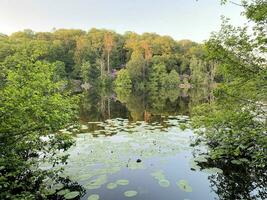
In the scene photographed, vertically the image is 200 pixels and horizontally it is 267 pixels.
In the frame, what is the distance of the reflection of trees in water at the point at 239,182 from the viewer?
874 centimetres

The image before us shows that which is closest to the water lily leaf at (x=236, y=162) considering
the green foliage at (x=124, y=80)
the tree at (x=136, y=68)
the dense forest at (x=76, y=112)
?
the dense forest at (x=76, y=112)

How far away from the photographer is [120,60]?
85625mm

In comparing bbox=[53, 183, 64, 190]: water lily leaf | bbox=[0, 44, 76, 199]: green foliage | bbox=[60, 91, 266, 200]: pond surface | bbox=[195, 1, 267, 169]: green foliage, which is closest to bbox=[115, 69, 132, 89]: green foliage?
bbox=[60, 91, 266, 200]: pond surface

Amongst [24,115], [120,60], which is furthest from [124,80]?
[24,115]

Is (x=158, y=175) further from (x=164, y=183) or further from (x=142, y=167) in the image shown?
(x=142, y=167)

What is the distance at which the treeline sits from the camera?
7031 centimetres

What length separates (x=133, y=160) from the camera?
12.0 meters

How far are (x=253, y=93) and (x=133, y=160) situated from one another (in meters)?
6.30

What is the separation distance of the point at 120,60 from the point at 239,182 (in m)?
77.9

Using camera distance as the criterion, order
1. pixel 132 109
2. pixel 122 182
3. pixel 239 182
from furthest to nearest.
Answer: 1. pixel 132 109
2. pixel 239 182
3. pixel 122 182

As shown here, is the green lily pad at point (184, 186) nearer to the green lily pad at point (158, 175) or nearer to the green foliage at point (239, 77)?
the green lily pad at point (158, 175)

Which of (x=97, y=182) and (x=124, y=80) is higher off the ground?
(x=124, y=80)

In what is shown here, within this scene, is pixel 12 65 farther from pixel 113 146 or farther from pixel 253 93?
pixel 113 146

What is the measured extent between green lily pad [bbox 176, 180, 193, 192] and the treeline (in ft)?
183
